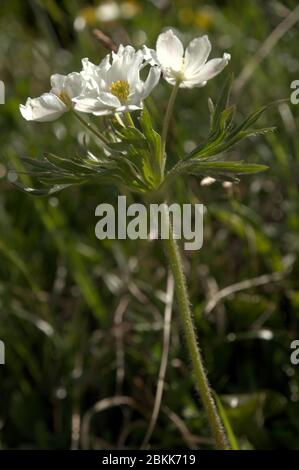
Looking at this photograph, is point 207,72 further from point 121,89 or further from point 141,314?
point 141,314

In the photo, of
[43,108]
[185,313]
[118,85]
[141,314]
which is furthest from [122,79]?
[141,314]

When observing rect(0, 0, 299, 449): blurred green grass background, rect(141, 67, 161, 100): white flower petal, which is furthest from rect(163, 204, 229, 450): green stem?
rect(0, 0, 299, 449): blurred green grass background

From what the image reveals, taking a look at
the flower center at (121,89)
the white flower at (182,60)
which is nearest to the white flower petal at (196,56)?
the white flower at (182,60)

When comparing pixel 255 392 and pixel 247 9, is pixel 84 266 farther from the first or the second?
pixel 247 9

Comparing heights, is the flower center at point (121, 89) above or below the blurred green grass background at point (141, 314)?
above

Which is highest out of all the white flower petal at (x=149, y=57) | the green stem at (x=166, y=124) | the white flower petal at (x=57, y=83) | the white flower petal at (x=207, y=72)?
the white flower petal at (x=149, y=57)

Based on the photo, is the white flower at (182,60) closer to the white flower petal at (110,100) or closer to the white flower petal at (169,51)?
the white flower petal at (169,51)

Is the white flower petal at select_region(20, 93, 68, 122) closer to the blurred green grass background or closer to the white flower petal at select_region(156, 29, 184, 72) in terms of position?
the white flower petal at select_region(156, 29, 184, 72)

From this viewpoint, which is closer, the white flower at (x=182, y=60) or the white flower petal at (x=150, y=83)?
the white flower petal at (x=150, y=83)
